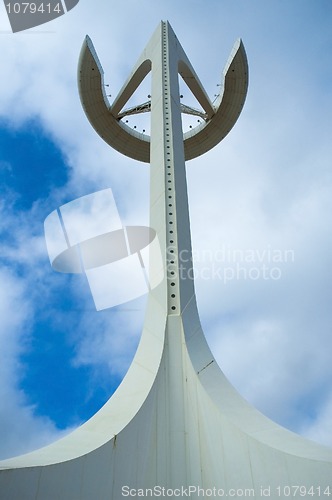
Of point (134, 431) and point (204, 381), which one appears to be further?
point (204, 381)

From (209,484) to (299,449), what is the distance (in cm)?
111

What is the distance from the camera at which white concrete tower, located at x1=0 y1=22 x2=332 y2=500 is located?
3.73 metres

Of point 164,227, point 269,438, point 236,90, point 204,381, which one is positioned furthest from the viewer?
point 236,90

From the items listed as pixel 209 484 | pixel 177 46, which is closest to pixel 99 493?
pixel 209 484

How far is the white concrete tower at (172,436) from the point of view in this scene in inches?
147

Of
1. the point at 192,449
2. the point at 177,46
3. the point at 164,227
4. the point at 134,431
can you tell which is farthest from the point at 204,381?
the point at 177,46

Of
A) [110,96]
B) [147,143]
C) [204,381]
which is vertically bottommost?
[204,381]

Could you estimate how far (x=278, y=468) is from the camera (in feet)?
13.4

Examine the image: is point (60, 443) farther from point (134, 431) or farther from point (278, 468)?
point (278, 468)

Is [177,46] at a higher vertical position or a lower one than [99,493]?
higher

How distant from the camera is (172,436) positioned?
4.89m

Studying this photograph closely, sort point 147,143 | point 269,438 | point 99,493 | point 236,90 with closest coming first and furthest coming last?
1. point 99,493
2. point 269,438
3. point 236,90
4. point 147,143

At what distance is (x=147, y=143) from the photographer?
41.9 ft

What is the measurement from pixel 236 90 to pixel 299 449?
1023cm
